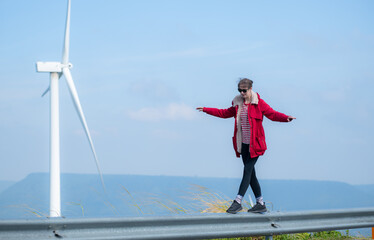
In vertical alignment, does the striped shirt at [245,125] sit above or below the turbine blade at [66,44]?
below

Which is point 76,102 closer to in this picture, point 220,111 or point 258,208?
point 220,111

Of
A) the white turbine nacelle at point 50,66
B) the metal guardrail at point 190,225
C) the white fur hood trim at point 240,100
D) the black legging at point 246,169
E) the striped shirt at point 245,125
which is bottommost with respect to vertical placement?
the metal guardrail at point 190,225

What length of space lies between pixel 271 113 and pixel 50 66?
33.5 feet

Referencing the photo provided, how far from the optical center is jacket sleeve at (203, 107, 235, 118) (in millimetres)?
7289

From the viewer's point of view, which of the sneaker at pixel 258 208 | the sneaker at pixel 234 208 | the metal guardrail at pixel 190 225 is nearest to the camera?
the metal guardrail at pixel 190 225

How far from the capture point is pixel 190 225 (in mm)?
5977

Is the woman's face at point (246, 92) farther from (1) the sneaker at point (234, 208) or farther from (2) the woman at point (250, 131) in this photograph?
(1) the sneaker at point (234, 208)

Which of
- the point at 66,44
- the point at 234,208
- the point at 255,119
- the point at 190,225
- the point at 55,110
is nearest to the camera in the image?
the point at 190,225

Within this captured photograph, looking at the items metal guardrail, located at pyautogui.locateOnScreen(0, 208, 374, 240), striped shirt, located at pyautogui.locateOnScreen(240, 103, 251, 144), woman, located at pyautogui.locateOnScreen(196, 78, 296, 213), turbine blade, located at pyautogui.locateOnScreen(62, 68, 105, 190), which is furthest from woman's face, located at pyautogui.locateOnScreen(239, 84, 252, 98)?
turbine blade, located at pyautogui.locateOnScreen(62, 68, 105, 190)

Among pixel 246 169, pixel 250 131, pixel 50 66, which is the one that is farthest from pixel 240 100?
pixel 50 66

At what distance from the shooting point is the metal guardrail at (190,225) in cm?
527

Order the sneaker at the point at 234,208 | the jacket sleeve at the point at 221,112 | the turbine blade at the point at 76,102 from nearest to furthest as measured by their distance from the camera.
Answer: the sneaker at the point at 234,208 < the jacket sleeve at the point at 221,112 < the turbine blade at the point at 76,102

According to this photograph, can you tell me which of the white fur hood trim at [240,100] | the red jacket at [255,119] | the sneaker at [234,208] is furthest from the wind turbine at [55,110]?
the sneaker at [234,208]

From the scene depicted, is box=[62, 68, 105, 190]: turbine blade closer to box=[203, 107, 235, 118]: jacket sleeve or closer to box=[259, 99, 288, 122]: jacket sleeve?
box=[203, 107, 235, 118]: jacket sleeve
